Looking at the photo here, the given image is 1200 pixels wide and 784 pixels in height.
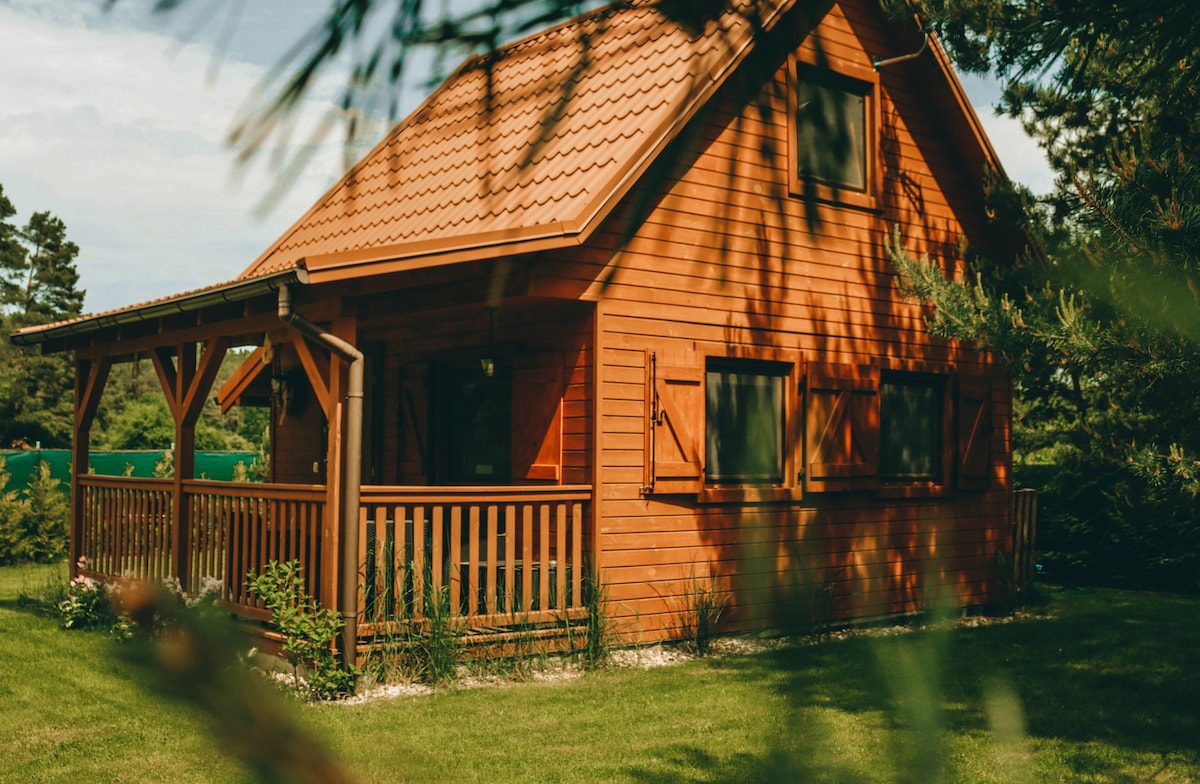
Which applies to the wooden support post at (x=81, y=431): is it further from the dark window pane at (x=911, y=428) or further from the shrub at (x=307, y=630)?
the dark window pane at (x=911, y=428)

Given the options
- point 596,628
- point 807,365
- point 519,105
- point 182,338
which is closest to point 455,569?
point 596,628

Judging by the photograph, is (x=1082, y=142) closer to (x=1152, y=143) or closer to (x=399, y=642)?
(x=1152, y=143)

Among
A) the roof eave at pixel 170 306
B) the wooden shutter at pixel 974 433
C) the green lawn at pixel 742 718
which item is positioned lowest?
the green lawn at pixel 742 718

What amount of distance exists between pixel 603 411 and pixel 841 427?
2546 mm

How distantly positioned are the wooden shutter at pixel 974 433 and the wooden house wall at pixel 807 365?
0.13 m

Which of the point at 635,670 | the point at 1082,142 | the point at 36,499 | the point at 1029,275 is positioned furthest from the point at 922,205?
the point at 36,499

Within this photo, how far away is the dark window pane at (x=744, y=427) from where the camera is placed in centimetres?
931

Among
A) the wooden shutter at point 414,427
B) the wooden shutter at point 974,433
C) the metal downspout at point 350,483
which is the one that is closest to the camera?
the metal downspout at point 350,483

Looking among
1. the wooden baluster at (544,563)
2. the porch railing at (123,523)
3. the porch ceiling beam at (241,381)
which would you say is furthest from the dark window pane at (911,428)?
the porch ceiling beam at (241,381)

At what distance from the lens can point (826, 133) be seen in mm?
1490

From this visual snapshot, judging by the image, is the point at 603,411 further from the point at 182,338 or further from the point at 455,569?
the point at 182,338

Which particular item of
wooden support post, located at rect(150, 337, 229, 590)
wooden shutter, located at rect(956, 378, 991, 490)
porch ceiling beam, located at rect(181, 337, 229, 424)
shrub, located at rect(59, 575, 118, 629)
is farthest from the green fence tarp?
wooden shutter, located at rect(956, 378, 991, 490)

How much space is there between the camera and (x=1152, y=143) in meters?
6.34

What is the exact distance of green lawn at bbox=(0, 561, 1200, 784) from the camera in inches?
40.6
